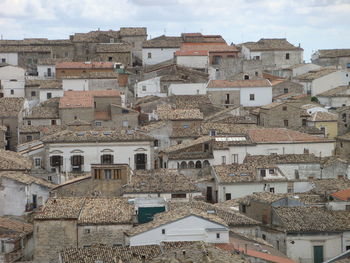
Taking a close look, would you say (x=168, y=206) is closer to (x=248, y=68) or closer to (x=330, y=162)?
(x=330, y=162)

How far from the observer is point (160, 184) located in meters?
47.5

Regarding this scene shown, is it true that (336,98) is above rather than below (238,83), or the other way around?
below

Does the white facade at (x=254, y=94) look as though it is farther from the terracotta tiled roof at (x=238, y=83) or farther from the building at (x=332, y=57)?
the building at (x=332, y=57)

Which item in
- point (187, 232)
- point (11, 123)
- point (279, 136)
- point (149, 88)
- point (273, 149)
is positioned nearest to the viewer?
point (187, 232)

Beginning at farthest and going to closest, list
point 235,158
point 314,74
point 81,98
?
point 314,74, point 81,98, point 235,158

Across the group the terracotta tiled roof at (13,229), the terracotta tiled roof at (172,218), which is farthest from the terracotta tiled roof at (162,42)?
the terracotta tiled roof at (172,218)

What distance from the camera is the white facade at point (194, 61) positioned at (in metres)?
80.9

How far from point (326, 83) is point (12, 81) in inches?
882

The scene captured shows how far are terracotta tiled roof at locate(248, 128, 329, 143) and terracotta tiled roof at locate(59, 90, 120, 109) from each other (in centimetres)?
1103

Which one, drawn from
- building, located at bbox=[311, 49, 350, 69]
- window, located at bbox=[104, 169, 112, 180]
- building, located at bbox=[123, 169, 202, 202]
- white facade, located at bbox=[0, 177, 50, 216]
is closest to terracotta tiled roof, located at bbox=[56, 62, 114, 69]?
building, located at bbox=[311, 49, 350, 69]

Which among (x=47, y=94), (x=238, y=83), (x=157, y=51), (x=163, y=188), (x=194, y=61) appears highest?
(x=157, y=51)

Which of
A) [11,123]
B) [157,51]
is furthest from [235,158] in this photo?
[157,51]

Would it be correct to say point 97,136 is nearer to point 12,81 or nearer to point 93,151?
point 93,151

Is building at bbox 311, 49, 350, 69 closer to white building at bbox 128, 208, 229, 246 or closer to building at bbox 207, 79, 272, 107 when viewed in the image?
building at bbox 207, 79, 272, 107
